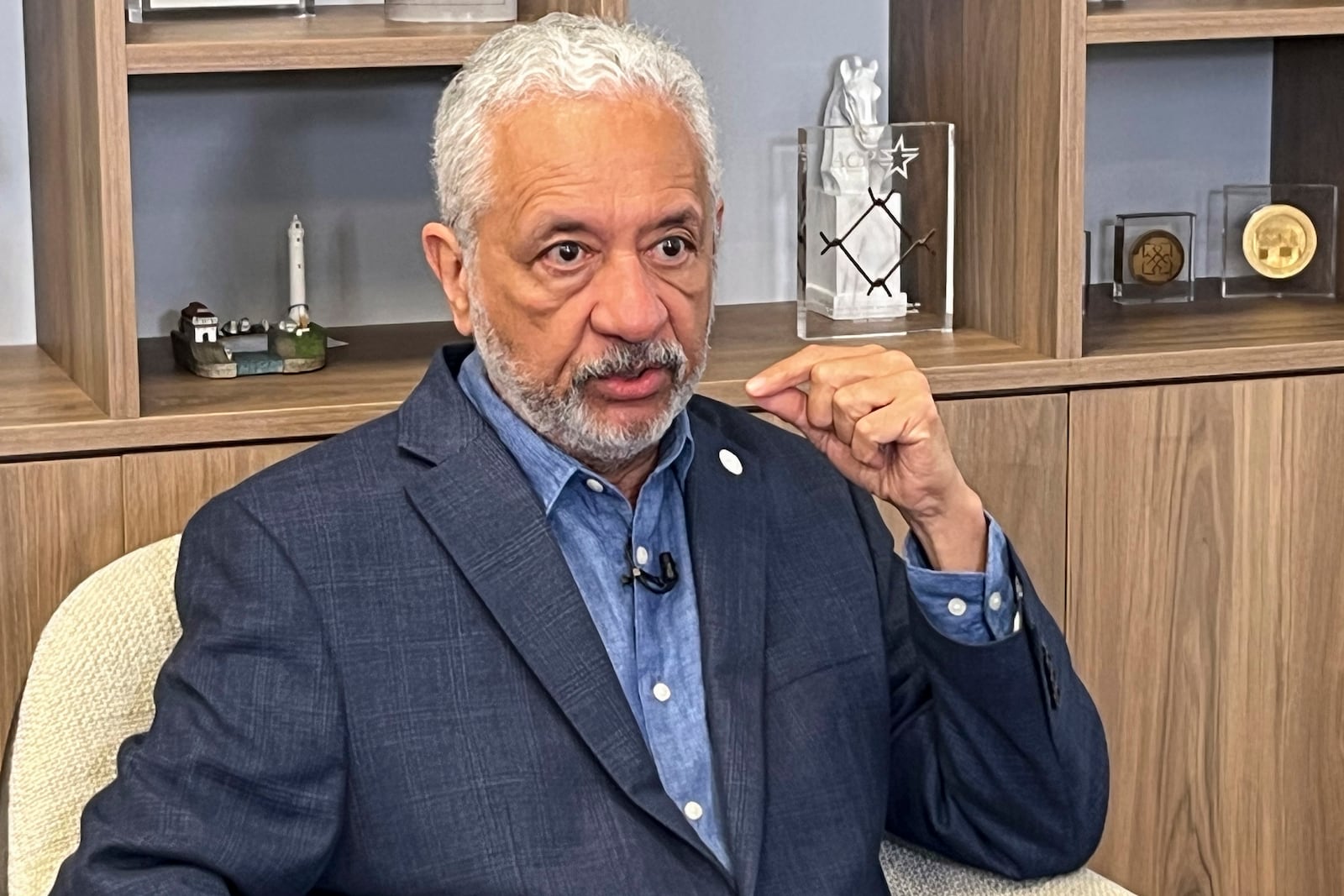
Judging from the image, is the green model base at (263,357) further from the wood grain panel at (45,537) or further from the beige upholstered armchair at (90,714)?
the beige upholstered armchair at (90,714)

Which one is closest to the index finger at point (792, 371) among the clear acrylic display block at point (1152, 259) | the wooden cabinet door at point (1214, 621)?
the wooden cabinet door at point (1214, 621)

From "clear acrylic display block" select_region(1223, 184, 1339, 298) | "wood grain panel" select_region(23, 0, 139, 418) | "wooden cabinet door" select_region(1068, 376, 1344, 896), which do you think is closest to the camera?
"wood grain panel" select_region(23, 0, 139, 418)

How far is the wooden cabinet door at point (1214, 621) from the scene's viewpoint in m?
2.31

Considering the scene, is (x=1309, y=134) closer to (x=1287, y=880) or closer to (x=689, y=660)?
(x=1287, y=880)

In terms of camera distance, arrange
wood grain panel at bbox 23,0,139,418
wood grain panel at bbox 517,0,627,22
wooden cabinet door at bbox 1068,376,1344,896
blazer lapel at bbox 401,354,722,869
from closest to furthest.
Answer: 1. blazer lapel at bbox 401,354,722,869
2. wood grain panel at bbox 23,0,139,418
3. wood grain panel at bbox 517,0,627,22
4. wooden cabinet door at bbox 1068,376,1344,896

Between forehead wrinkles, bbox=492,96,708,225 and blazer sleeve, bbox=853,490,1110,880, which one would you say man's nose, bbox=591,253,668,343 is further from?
blazer sleeve, bbox=853,490,1110,880

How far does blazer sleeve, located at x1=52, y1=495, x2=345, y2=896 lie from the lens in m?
1.52

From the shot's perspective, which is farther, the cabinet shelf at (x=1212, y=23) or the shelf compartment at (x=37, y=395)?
the cabinet shelf at (x=1212, y=23)

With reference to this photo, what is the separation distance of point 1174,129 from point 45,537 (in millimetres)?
1607

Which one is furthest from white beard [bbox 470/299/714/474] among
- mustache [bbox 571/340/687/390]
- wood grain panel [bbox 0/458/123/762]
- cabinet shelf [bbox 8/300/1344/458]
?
wood grain panel [bbox 0/458/123/762]

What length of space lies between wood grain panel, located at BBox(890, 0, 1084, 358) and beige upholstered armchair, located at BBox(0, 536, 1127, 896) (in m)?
0.69

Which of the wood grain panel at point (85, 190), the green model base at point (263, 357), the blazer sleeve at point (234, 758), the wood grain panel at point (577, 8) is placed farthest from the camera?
the green model base at point (263, 357)

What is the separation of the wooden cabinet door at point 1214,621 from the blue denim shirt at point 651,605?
2.05 feet

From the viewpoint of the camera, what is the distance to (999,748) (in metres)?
1.75
